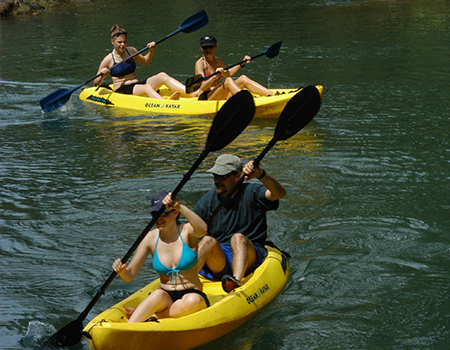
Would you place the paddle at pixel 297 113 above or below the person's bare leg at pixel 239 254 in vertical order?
above

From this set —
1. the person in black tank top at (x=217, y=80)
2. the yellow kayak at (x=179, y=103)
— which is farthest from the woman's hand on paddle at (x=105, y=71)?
the person in black tank top at (x=217, y=80)


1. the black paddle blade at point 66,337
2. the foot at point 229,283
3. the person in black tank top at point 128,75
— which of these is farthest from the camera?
the person in black tank top at point 128,75

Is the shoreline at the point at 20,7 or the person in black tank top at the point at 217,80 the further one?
the shoreline at the point at 20,7

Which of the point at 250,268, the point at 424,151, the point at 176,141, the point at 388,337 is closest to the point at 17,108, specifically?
the point at 176,141

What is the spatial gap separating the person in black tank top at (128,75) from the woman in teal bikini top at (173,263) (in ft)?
21.6

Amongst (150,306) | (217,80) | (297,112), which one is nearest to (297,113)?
(297,112)

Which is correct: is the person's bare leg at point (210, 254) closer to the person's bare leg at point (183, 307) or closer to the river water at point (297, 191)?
the person's bare leg at point (183, 307)

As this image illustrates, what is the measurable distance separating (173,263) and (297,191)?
322cm

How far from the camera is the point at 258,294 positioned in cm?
492

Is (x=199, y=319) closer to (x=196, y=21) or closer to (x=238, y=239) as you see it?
(x=238, y=239)

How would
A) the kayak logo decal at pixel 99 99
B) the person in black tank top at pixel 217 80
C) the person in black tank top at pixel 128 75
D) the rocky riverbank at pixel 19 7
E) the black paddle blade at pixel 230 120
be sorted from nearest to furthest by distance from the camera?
the black paddle blade at pixel 230 120 < the person in black tank top at pixel 217 80 < the person in black tank top at pixel 128 75 < the kayak logo decal at pixel 99 99 < the rocky riverbank at pixel 19 7

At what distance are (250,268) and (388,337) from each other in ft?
3.77

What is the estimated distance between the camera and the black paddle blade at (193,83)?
10.4m

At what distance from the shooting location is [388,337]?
470 cm
